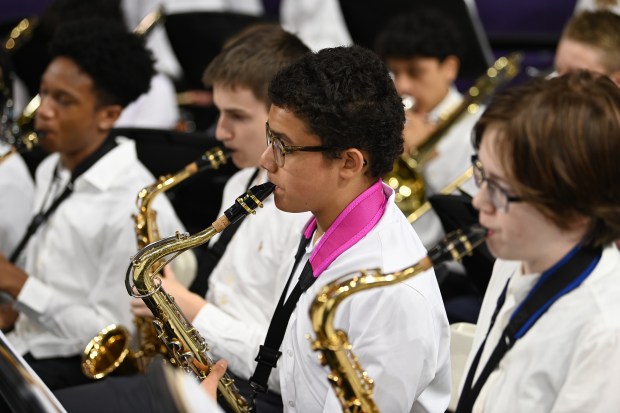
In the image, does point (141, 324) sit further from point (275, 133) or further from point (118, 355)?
Result: point (275, 133)

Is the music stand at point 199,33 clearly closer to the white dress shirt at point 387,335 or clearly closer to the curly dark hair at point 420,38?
the curly dark hair at point 420,38

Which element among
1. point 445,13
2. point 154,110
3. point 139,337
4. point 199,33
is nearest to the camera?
point 139,337

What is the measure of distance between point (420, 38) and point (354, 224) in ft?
7.11

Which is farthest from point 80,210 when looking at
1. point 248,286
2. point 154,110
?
point 154,110

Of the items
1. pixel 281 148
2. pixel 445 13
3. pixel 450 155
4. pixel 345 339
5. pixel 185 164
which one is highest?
pixel 281 148

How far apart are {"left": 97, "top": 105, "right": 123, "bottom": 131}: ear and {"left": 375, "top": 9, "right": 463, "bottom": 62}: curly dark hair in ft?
4.59

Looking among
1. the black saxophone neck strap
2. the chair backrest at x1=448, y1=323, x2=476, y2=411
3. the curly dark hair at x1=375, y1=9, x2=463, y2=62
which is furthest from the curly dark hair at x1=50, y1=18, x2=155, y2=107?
the chair backrest at x1=448, y1=323, x2=476, y2=411

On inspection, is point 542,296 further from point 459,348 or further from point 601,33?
point 601,33

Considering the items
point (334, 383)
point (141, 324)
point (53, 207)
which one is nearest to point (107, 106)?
point (53, 207)

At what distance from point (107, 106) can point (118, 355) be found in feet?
2.86

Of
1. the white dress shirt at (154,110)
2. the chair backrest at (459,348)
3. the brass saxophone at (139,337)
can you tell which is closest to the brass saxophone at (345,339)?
the chair backrest at (459,348)

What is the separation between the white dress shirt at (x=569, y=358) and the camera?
1.43 m

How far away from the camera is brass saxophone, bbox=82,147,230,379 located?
246 centimetres

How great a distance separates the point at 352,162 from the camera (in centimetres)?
186
